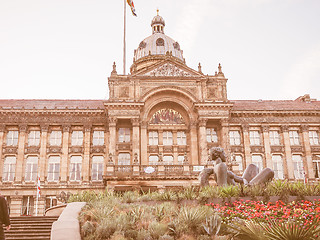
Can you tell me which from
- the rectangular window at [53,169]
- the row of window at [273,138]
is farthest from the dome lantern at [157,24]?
the rectangular window at [53,169]

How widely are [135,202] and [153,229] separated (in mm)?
4745

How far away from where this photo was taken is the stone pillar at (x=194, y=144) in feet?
134

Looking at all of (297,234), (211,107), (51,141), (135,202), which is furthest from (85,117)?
(297,234)

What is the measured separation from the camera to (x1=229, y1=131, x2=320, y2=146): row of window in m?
44.4

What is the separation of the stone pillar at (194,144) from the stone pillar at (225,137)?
3.00m

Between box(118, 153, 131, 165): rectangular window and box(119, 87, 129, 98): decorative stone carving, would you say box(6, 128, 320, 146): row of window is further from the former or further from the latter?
box(119, 87, 129, 98): decorative stone carving

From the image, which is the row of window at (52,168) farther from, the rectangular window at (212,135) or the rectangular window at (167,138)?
the rectangular window at (212,135)

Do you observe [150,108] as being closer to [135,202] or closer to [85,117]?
[85,117]

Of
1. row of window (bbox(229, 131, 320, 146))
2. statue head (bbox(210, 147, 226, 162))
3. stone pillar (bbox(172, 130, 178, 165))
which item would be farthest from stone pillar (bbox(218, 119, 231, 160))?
statue head (bbox(210, 147, 226, 162))

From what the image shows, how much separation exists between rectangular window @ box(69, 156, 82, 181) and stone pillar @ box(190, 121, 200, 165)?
13066 millimetres

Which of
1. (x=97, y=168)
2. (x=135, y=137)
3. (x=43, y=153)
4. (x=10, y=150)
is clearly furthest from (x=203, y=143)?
(x=10, y=150)

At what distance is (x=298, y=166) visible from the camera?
144 ft

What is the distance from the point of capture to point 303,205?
14.1 m

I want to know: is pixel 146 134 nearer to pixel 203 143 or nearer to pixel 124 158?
pixel 124 158
